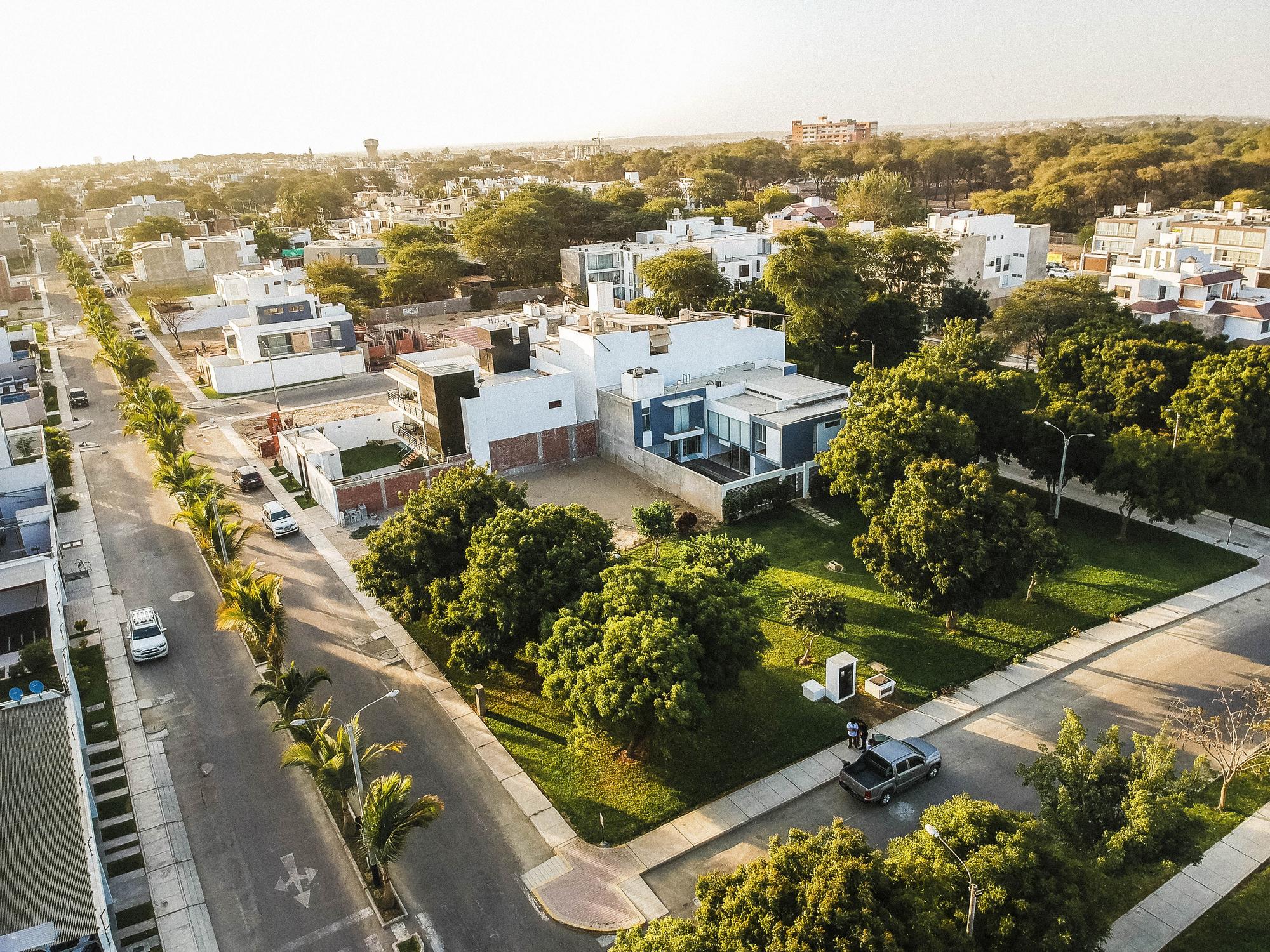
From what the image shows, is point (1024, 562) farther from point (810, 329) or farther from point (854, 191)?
point (854, 191)

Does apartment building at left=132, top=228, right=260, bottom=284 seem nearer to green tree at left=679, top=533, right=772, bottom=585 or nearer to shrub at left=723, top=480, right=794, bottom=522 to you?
shrub at left=723, top=480, right=794, bottom=522

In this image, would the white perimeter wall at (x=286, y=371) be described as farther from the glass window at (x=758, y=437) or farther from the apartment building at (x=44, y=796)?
the glass window at (x=758, y=437)

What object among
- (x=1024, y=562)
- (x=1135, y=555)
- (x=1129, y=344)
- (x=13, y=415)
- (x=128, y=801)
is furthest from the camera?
(x=13, y=415)

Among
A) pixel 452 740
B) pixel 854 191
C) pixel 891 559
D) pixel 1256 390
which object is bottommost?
pixel 452 740

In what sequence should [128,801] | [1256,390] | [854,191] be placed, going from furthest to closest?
[854,191] < [1256,390] < [128,801]

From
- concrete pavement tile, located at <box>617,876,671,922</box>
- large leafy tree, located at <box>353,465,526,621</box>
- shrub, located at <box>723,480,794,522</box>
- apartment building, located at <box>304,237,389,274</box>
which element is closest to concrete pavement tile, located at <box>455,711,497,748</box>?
large leafy tree, located at <box>353,465,526,621</box>

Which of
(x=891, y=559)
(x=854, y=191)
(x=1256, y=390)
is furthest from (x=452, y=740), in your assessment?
(x=854, y=191)

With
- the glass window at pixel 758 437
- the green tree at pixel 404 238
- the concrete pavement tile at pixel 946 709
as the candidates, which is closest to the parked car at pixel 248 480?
the glass window at pixel 758 437
